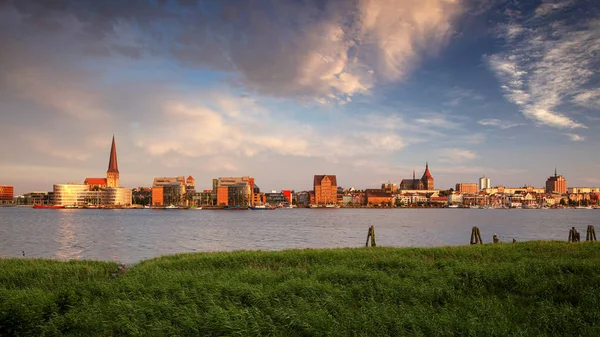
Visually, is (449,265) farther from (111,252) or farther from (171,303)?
(111,252)

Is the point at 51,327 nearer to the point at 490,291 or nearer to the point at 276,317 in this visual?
the point at 276,317

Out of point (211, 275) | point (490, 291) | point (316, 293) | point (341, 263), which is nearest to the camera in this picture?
point (316, 293)

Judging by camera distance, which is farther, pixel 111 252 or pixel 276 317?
pixel 111 252

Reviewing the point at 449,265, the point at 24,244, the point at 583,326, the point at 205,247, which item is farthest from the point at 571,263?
the point at 24,244

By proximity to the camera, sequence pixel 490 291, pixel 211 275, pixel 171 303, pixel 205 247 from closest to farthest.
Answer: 1. pixel 171 303
2. pixel 490 291
3. pixel 211 275
4. pixel 205 247

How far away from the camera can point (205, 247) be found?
43.3 m

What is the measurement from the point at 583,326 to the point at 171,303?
10464 millimetres

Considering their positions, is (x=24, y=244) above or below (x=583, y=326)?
below

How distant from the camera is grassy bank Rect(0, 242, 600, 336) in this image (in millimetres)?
10172

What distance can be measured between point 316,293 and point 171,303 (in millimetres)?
4314

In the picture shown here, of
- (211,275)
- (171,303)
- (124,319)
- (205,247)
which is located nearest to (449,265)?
(211,275)

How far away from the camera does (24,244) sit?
147 ft

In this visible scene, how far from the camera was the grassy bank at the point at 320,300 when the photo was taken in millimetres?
10172

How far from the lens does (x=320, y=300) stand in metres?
12.5
